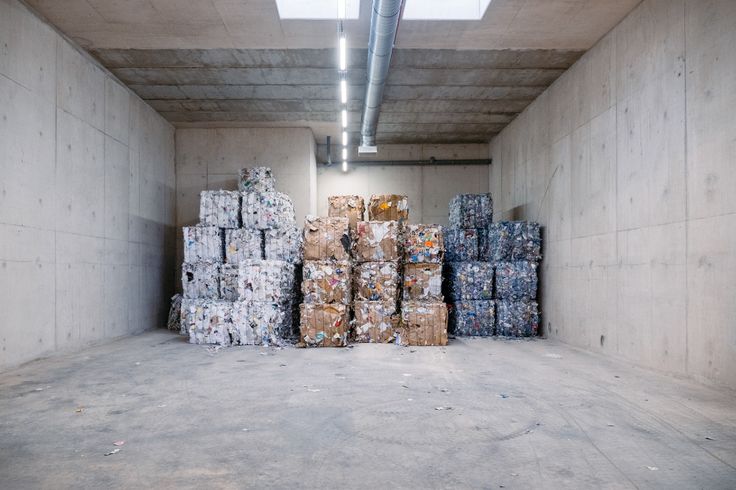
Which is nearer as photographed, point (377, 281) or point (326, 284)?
point (326, 284)

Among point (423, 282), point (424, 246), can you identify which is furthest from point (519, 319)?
point (424, 246)

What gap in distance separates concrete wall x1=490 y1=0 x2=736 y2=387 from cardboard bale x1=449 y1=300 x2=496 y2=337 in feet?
3.01

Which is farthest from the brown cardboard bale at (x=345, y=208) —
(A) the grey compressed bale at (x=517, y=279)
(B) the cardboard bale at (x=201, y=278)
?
(A) the grey compressed bale at (x=517, y=279)

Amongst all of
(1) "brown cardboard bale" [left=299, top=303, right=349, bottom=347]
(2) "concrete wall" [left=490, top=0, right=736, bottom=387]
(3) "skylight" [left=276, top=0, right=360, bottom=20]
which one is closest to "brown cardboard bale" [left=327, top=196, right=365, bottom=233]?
(1) "brown cardboard bale" [left=299, top=303, right=349, bottom=347]

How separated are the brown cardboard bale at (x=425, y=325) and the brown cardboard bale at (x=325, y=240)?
53.1 inches

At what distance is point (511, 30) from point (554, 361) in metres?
4.24

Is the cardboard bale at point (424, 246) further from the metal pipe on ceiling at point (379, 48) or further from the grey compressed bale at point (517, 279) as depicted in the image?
the metal pipe on ceiling at point (379, 48)

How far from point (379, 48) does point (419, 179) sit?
6.19 metres

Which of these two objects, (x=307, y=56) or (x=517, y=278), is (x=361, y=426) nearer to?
(x=517, y=278)

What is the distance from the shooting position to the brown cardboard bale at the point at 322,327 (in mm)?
7012

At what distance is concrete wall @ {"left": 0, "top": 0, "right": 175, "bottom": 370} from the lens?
539 cm

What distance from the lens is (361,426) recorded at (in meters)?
3.37

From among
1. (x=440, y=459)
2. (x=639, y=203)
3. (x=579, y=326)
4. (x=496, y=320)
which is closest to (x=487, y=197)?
(x=496, y=320)

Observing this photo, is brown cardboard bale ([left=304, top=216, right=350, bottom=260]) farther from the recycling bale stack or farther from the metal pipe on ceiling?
the metal pipe on ceiling
